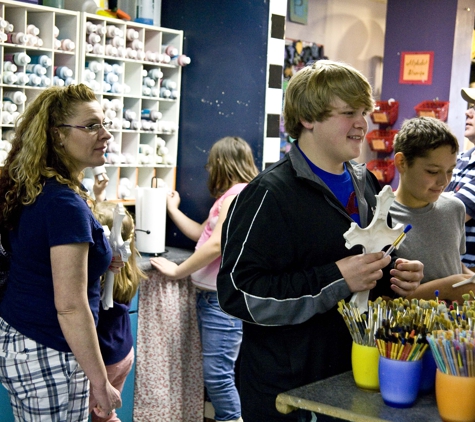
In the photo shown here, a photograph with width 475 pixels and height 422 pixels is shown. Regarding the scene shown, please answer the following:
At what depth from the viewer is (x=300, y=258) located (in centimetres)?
198

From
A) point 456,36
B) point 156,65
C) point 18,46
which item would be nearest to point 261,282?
point 18,46

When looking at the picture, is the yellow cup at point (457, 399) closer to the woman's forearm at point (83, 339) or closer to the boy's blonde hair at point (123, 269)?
the woman's forearm at point (83, 339)

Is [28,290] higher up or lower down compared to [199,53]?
lower down

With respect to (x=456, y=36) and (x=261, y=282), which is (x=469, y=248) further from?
(x=456, y=36)

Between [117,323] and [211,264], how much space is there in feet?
2.83

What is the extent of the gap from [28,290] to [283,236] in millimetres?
841

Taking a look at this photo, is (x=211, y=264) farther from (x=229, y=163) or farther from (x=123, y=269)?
(x=123, y=269)

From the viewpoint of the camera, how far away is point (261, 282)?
1.91 meters

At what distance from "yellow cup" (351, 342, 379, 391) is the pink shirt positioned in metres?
1.89

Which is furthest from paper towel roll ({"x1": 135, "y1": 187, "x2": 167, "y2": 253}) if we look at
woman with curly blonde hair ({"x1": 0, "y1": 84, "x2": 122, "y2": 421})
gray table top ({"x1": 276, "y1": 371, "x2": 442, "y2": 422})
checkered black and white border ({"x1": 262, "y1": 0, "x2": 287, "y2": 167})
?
gray table top ({"x1": 276, "y1": 371, "x2": 442, "y2": 422})

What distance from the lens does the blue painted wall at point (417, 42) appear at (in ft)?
20.5

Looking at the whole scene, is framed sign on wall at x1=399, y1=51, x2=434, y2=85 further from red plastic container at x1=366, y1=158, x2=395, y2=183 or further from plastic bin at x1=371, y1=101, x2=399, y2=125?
red plastic container at x1=366, y1=158, x2=395, y2=183

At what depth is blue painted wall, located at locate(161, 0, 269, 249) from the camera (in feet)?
12.6

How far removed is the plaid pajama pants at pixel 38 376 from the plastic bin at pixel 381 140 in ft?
15.4
